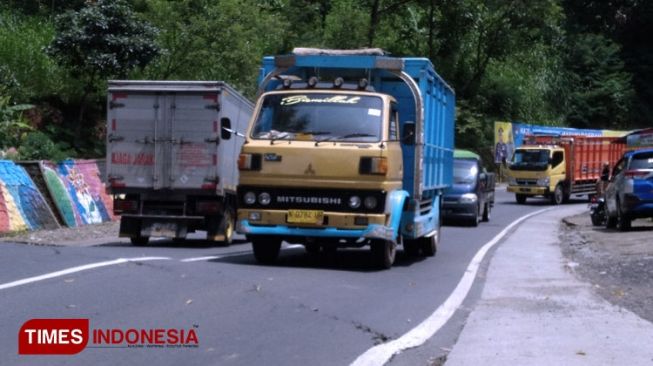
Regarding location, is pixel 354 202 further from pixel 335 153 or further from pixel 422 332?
pixel 422 332

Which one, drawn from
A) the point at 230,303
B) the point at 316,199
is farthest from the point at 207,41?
the point at 230,303

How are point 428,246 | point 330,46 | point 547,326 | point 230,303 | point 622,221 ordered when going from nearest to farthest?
point 547,326, point 230,303, point 428,246, point 622,221, point 330,46

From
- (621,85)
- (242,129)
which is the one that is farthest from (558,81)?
(242,129)

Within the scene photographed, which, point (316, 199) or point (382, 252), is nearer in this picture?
point (316, 199)

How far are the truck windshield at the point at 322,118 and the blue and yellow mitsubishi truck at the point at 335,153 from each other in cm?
1

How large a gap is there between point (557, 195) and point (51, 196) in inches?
973

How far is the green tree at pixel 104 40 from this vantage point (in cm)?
3019

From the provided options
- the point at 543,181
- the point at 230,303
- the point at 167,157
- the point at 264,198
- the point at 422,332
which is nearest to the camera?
the point at 422,332

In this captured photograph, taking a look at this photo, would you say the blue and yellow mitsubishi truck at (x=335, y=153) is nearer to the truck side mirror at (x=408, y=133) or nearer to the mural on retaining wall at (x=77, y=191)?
the truck side mirror at (x=408, y=133)

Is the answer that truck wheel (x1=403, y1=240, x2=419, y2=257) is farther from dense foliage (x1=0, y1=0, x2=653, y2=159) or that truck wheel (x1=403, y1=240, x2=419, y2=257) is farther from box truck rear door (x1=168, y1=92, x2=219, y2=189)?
dense foliage (x1=0, y1=0, x2=653, y2=159)

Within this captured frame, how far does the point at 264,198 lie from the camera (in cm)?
1378

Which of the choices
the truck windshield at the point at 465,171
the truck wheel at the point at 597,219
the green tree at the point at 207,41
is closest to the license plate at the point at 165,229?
the truck windshield at the point at 465,171

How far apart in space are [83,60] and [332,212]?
19.4 metres

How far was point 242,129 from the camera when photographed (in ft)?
68.8
